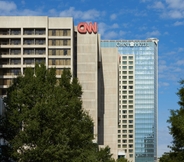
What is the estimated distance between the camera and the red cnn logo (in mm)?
129625

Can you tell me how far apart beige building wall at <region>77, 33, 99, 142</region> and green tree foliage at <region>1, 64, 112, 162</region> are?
69124 millimetres

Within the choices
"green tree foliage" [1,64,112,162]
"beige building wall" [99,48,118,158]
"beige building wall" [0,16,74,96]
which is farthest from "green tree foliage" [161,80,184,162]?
"beige building wall" [99,48,118,158]

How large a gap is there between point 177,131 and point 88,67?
84267mm

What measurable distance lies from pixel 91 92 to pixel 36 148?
77160 millimetres

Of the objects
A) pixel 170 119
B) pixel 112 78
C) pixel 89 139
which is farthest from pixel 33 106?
pixel 112 78

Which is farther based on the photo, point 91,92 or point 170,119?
point 91,92

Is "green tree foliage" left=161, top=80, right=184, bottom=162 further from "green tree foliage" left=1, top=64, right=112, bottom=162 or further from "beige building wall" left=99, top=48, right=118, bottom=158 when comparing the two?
"beige building wall" left=99, top=48, right=118, bottom=158

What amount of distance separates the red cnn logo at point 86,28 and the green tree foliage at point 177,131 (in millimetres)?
78871

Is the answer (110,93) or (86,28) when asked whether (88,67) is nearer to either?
(86,28)

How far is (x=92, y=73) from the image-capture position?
13225 cm

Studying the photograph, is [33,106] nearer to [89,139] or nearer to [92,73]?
[89,139]

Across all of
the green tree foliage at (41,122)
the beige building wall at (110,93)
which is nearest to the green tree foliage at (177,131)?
the green tree foliage at (41,122)

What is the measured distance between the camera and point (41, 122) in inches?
2244

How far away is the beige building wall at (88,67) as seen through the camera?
131 metres
